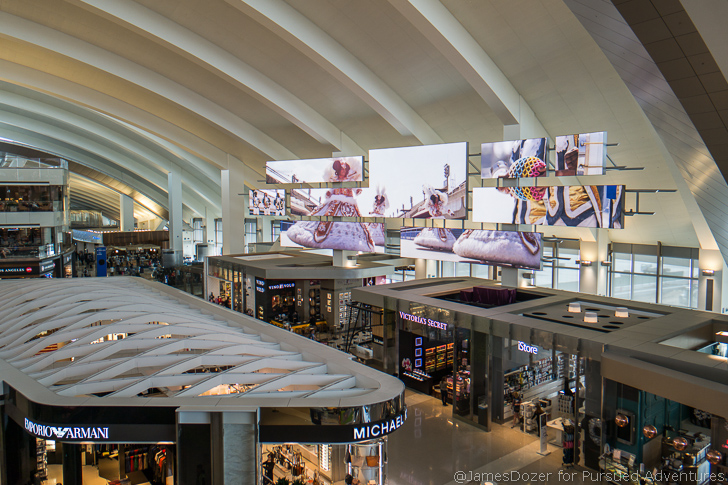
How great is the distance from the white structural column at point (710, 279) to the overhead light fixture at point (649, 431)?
450 inches

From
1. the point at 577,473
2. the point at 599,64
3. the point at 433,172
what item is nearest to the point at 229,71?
the point at 433,172

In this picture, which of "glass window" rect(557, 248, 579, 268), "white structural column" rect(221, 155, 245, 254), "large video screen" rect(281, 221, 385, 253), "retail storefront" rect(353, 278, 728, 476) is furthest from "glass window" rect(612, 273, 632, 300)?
"white structural column" rect(221, 155, 245, 254)

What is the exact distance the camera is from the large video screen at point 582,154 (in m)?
13.9

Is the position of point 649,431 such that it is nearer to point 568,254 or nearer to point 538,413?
point 538,413

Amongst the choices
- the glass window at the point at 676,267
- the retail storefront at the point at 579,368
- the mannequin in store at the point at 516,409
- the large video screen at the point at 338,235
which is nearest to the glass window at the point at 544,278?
the glass window at the point at 676,267

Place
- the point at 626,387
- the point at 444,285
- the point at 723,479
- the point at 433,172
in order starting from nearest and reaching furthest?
the point at 723,479
the point at 626,387
the point at 444,285
the point at 433,172

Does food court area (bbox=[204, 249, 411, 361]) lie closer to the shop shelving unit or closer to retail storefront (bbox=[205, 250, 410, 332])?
retail storefront (bbox=[205, 250, 410, 332])

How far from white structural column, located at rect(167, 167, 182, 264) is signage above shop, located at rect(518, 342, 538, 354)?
31605 mm

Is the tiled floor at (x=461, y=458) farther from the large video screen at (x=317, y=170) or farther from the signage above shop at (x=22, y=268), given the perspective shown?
the signage above shop at (x=22, y=268)

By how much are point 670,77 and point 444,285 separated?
10709mm

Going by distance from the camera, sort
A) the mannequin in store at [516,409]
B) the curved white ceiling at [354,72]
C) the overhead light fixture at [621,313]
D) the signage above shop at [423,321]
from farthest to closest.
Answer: the curved white ceiling at [354,72] < the signage above shop at [423,321] < the mannequin in store at [516,409] < the overhead light fixture at [621,313]

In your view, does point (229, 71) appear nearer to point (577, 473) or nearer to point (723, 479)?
point (577, 473)

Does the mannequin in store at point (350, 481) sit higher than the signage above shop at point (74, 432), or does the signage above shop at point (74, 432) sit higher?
the signage above shop at point (74, 432)

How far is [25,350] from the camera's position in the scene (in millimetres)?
8766
